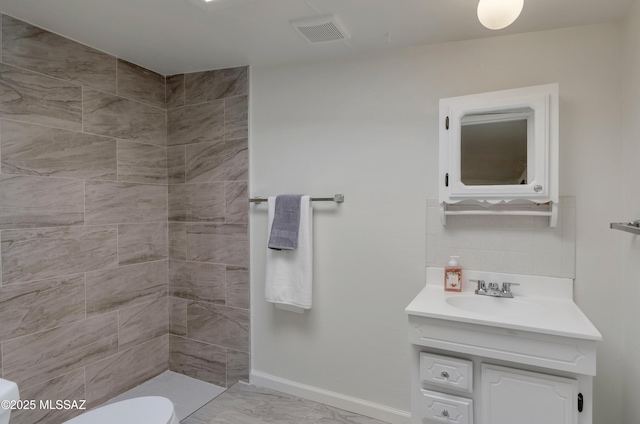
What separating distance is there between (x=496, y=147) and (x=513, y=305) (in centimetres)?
78

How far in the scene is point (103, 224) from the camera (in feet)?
7.39

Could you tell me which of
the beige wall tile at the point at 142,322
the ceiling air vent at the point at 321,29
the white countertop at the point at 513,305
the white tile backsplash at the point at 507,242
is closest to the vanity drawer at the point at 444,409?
the white countertop at the point at 513,305

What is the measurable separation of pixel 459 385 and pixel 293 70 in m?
2.00

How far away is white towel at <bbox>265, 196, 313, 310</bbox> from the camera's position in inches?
87.0

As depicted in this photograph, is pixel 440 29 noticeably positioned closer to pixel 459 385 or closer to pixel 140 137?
pixel 459 385

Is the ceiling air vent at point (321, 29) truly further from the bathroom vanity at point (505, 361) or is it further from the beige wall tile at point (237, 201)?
the bathroom vanity at point (505, 361)

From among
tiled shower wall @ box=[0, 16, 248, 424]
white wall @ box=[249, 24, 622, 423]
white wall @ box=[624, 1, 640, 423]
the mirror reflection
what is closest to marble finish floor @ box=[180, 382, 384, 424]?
white wall @ box=[249, 24, 622, 423]

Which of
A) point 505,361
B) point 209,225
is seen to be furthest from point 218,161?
point 505,361

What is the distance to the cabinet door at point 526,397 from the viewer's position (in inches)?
54.1

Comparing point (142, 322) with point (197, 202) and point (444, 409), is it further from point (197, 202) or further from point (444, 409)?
point (444, 409)

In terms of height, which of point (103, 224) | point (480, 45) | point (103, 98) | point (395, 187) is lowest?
point (103, 224)

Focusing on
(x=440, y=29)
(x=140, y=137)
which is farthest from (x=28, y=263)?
(x=440, y=29)

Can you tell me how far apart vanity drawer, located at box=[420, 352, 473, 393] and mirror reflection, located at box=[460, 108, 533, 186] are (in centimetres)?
85

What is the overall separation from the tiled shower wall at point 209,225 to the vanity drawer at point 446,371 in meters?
1.31
